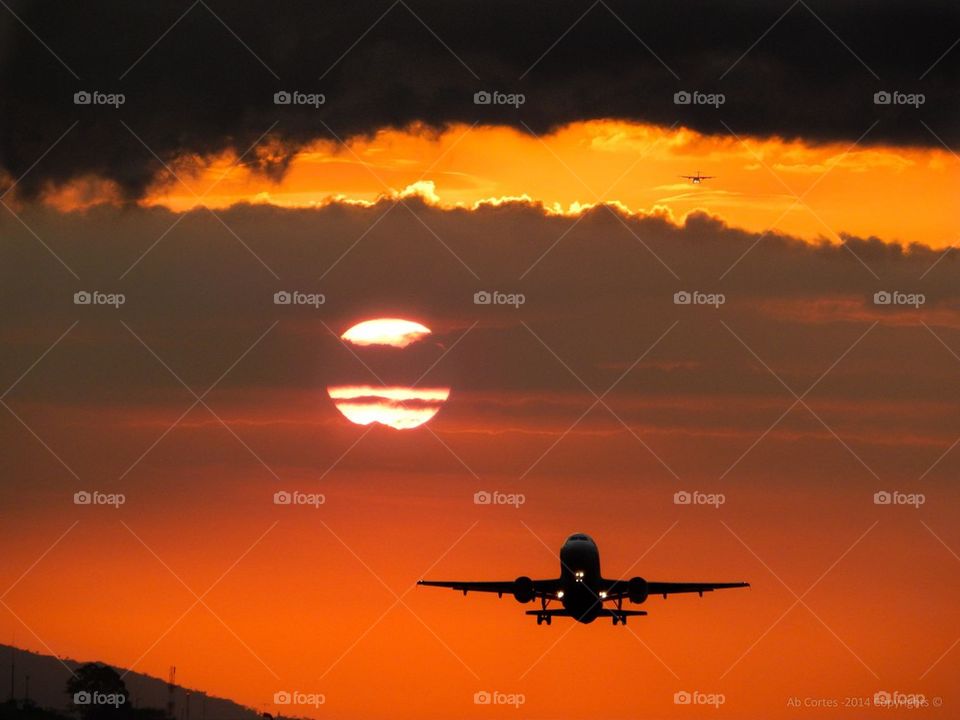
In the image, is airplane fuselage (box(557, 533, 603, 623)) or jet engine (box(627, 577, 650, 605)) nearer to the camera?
airplane fuselage (box(557, 533, 603, 623))

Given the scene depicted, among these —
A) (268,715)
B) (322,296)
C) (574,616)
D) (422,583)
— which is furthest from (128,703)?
(322,296)

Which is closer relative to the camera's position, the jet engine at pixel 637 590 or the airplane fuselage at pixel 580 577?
the airplane fuselage at pixel 580 577

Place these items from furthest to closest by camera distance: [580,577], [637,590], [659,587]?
[659,587] < [637,590] < [580,577]

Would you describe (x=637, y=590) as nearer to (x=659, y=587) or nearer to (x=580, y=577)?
(x=580, y=577)

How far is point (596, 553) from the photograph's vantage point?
15988 centimetres

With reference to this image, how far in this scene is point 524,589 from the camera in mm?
165125

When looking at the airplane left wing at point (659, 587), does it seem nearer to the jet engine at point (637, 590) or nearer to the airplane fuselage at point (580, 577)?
the jet engine at point (637, 590)

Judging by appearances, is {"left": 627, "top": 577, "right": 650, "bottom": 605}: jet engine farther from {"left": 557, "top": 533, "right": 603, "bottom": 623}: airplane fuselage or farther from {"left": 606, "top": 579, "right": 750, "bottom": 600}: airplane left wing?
{"left": 557, "top": 533, "right": 603, "bottom": 623}: airplane fuselage

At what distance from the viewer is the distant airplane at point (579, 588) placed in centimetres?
15825

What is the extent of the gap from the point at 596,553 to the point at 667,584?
19471mm

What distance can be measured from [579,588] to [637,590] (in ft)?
25.9

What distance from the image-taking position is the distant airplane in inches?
6230

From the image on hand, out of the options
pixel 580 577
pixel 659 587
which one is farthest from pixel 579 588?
pixel 659 587

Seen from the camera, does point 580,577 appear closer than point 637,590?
Yes
